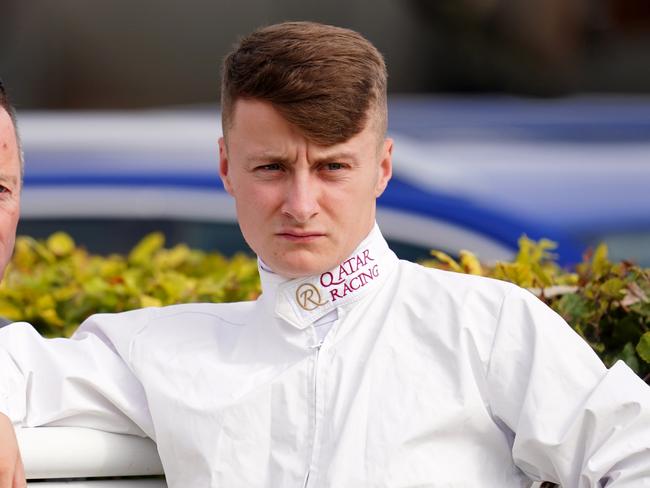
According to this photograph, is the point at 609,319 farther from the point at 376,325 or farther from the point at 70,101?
the point at 70,101

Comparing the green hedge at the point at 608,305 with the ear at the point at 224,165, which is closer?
the ear at the point at 224,165

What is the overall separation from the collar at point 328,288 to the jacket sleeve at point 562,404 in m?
0.27

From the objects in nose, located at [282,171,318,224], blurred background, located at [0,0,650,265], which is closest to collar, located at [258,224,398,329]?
nose, located at [282,171,318,224]

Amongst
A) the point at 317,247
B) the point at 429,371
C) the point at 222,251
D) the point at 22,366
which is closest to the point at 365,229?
the point at 317,247

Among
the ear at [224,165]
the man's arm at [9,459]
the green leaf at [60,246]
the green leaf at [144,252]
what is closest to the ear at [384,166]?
the ear at [224,165]

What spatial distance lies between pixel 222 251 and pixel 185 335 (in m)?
3.45

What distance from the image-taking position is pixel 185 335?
8.86 ft

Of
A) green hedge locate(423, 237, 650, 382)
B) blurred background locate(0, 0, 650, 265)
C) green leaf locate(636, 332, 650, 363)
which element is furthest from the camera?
blurred background locate(0, 0, 650, 265)

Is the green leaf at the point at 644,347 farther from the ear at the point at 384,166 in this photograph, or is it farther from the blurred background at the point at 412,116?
the blurred background at the point at 412,116

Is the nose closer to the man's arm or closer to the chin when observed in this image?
the chin

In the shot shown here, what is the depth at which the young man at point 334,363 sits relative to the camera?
2402mm

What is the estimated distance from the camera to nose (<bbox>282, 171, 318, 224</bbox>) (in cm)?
246

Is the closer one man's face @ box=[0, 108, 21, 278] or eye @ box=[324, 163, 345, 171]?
eye @ box=[324, 163, 345, 171]

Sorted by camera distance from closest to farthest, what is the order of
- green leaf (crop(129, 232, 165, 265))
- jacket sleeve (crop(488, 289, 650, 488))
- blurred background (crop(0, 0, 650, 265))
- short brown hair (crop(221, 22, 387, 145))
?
jacket sleeve (crop(488, 289, 650, 488)), short brown hair (crop(221, 22, 387, 145)), green leaf (crop(129, 232, 165, 265)), blurred background (crop(0, 0, 650, 265))
